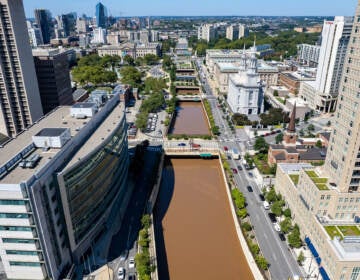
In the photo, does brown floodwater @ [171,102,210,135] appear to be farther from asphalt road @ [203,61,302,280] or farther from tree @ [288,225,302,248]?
tree @ [288,225,302,248]

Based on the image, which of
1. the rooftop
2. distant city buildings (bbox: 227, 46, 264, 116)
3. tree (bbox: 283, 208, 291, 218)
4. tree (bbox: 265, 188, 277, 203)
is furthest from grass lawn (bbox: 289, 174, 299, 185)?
distant city buildings (bbox: 227, 46, 264, 116)

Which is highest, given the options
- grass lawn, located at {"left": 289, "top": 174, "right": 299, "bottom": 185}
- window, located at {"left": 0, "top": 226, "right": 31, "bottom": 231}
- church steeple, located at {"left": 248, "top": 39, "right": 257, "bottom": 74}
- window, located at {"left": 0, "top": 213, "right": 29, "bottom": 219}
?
church steeple, located at {"left": 248, "top": 39, "right": 257, "bottom": 74}

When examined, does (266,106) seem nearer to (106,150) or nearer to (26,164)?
(106,150)

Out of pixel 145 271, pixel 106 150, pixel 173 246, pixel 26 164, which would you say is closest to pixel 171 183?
pixel 173 246

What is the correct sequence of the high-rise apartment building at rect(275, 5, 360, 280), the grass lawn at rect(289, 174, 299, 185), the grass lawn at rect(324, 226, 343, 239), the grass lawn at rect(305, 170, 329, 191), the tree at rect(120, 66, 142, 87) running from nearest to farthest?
the high-rise apartment building at rect(275, 5, 360, 280) → the grass lawn at rect(324, 226, 343, 239) → the grass lawn at rect(305, 170, 329, 191) → the grass lawn at rect(289, 174, 299, 185) → the tree at rect(120, 66, 142, 87)

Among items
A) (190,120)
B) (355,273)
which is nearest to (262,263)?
(355,273)
